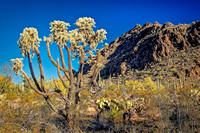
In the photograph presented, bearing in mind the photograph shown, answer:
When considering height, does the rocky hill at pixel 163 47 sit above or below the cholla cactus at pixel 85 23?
above

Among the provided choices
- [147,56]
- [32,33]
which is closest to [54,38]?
[32,33]

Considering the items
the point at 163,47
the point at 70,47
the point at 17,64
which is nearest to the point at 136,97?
the point at 70,47

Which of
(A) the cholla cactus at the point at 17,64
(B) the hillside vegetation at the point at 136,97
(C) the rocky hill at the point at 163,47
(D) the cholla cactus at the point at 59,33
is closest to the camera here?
(D) the cholla cactus at the point at 59,33

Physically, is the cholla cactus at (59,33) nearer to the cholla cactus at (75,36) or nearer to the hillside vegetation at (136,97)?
the cholla cactus at (75,36)

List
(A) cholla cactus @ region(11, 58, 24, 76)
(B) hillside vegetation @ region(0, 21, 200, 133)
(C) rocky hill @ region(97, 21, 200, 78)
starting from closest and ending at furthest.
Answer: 1. (A) cholla cactus @ region(11, 58, 24, 76)
2. (B) hillside vegetation @ region(0, 21, 200, 133)
3. (C) rocky hill @ region(97, 21, 200, 78)

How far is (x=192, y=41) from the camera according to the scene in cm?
4469

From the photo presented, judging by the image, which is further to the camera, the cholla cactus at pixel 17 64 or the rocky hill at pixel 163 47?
the rocky hill at pixel 163 47

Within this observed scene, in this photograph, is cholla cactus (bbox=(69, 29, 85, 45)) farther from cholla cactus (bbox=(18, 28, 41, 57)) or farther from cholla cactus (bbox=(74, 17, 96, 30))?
cholla cactus (bbox=(18, 28, 41, 57))

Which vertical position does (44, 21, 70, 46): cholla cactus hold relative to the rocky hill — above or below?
below

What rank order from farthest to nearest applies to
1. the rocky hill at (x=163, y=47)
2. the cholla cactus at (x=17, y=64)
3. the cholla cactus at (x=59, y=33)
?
the rocky hill at (x=163, y=47), the cholla cactus at (x=17, y=64), the cholla cactus at (x=59, y=33)

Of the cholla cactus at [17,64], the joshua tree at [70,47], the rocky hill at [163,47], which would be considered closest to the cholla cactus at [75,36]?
the joshua tree at [70,47]

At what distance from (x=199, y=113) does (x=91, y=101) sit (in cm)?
692

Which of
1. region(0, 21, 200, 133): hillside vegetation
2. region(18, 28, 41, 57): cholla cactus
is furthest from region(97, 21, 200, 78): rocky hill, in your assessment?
region(18, 28, 41, 57): cholla cactus

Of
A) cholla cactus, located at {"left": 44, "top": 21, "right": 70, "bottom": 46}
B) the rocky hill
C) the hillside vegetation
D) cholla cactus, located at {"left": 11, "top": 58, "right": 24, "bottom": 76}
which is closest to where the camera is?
cholla cactus, located at {"left": 44, "top": 21, "right": 70, "bottom": 46}
